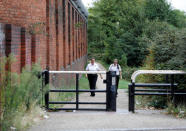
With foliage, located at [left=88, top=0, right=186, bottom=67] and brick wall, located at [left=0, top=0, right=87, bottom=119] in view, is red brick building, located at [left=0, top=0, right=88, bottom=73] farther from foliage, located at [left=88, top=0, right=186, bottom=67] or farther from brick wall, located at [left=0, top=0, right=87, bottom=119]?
foliage, located at [left=88, top=0, right=186, bottom=67]

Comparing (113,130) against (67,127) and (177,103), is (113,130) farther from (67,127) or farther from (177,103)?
(177,103)

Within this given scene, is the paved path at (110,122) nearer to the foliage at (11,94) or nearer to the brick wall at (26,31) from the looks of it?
the foliage at (11,94)

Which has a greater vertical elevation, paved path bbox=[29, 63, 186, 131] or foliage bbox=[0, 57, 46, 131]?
foliage bbox=[0, 57, 46, 131]

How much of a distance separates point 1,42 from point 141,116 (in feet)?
12.8

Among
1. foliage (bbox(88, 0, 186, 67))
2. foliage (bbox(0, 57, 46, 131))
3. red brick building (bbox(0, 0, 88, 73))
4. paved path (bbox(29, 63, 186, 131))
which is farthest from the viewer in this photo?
foliage (bbox(88, 0, 186, 67))

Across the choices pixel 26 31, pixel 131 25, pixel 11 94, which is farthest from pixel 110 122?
pixel 131 25

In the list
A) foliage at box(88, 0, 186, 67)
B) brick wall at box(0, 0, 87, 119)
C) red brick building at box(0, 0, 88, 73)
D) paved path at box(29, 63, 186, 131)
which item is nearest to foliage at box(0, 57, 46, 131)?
brick wall at box(0, 0, 87, 119)

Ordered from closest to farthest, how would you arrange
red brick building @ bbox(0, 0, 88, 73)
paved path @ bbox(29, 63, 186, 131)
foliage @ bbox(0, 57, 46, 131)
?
foliage @ bbox(0, 57, 46, 131) → paved path @ bbox(29, 63, 186, 131) → red brick building @ bbox(0, 0, 88, 73)

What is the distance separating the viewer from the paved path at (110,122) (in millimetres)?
7359

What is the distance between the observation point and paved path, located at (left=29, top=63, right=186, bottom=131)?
7.36 metres

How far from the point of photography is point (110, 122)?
800 centimetres

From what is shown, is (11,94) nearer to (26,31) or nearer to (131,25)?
(26,31)

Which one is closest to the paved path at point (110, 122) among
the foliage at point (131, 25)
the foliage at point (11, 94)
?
the foliage at point (11, 94)

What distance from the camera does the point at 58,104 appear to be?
34.8 feet
